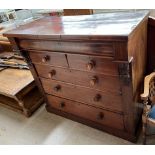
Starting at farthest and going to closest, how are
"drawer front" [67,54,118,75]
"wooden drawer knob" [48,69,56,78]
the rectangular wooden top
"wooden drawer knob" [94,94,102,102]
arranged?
"wooden drawer knob" [48,69,56,78] < "wooden drawer knob" [94,94,102,102] < "drawer front" [67,54,118,75] < the rectangular wooden top

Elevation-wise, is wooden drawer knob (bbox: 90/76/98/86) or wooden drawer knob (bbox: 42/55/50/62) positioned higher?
wooden drawer knob (bbox: 42/55/50/62)

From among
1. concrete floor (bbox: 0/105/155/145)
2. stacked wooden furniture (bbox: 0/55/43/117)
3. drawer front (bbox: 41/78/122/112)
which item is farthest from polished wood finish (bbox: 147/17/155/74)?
stacked wooden furniture (bbox: 0/55/43/117)

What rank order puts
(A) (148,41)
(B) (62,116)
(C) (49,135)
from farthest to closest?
1. (B) (62,116)
2. (C) (49,135)
3. (A) (148,41)

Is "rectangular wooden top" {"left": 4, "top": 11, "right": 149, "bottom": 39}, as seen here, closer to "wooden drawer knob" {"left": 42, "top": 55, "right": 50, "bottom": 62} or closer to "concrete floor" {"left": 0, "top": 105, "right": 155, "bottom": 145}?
"wooden drawer knob" {"left": 42, "top": 55, "right": 50, "bottom": 62}

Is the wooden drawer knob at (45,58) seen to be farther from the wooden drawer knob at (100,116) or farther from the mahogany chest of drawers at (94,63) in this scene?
the wooden drawer knob at (100,116)

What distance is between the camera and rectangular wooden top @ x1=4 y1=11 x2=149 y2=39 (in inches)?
38.7

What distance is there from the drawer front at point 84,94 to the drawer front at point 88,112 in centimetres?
7

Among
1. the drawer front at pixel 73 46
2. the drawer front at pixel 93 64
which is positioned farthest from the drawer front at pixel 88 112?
the drawer front at pixel 73 46

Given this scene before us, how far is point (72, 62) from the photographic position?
127 cm

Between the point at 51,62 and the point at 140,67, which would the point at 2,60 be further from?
the point at 140,67

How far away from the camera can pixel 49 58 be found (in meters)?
1.36
